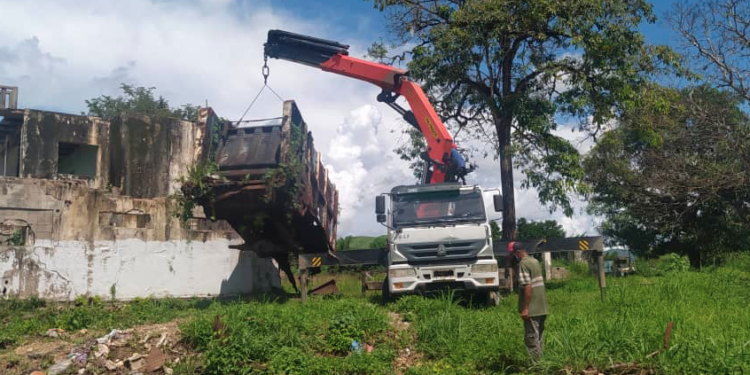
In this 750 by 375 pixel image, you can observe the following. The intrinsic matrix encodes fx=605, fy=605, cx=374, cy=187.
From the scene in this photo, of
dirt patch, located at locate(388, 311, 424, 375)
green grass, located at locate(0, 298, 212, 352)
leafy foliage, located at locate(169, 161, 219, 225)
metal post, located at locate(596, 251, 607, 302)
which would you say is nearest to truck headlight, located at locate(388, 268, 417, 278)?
dirt patch, located at locate(388, 311, 424, 375)

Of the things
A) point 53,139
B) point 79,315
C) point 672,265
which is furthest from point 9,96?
point 672,265

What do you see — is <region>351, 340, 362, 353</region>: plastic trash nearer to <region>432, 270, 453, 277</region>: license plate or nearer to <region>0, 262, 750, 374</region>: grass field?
<region>0, 262, 750, 374</region>: grass field

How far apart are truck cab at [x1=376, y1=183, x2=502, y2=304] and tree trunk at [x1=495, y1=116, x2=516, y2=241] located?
4.63 m

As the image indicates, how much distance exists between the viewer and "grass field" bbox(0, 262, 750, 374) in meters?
6.12

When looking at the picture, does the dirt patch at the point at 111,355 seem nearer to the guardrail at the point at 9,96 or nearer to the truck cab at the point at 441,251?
the truck cab at the point at 441,251

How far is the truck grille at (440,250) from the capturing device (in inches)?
405

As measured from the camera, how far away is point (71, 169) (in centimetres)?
2358

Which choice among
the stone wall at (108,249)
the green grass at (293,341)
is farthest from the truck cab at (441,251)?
the stone wall at (108,249)

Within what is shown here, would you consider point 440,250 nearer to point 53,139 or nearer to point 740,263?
point 740,263

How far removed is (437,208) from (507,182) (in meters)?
5.08

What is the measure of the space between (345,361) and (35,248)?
10.9 metres

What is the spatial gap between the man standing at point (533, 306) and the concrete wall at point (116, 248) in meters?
11.0

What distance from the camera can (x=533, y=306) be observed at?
21.8ft

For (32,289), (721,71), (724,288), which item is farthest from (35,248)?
(721,71)
